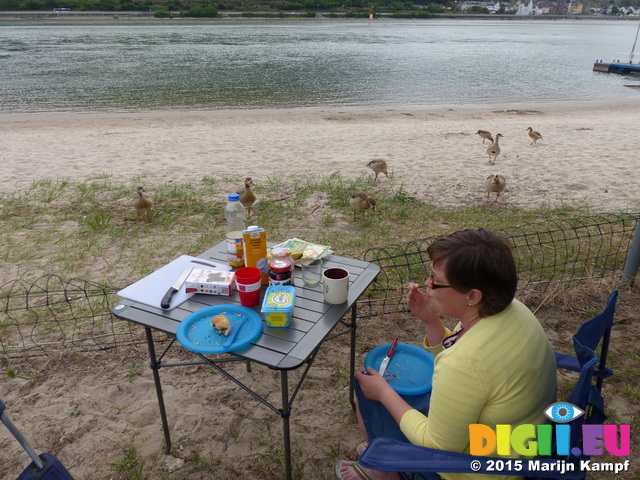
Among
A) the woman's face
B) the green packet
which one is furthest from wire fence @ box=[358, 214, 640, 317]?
the woman's face

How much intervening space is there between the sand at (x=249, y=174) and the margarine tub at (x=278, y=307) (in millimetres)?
1090

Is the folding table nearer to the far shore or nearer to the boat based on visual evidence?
the boat

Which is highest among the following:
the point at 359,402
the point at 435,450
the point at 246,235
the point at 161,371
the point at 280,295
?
the point at 246,235

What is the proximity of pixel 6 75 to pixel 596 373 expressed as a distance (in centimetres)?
3198

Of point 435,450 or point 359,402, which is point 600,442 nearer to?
point 435,450

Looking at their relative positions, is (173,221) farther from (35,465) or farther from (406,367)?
(35,465)

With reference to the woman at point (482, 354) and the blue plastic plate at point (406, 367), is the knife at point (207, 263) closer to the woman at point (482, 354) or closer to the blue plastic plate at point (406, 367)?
the blue plastic plate at point (406, 367)

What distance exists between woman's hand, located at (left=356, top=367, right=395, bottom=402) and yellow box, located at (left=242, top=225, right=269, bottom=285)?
2.60ft

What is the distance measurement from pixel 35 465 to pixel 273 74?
28.2 meters

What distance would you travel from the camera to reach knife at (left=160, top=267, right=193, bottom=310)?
2.42 m

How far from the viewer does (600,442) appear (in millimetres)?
1606

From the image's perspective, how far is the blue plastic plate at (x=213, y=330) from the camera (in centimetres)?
208

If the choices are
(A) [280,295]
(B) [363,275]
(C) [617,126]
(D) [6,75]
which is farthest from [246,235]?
(D) [6,75]

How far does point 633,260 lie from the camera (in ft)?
14.1
